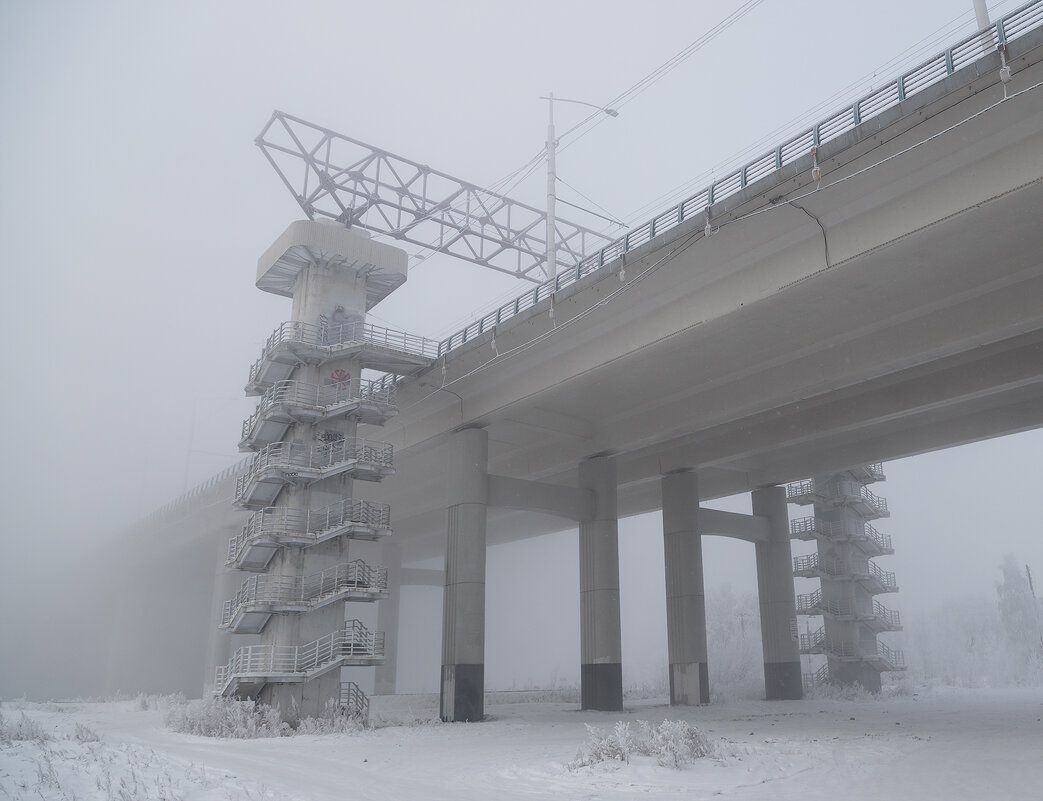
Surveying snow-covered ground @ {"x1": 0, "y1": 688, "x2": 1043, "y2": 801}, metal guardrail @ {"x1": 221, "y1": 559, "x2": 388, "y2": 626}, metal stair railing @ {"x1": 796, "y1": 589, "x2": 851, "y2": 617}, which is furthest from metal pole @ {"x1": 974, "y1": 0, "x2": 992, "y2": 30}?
metal stair railing @ {"x1": 796, "y1": 589, "x2": 851, "y2": 617}

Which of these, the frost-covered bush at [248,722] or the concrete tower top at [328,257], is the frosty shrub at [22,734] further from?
the concrete tower top at [328,257]

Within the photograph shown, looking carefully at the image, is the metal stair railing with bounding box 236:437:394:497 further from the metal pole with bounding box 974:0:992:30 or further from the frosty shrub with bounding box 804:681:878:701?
the frosty shrub with bounding box 804:681:878:701

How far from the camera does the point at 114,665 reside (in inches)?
3755

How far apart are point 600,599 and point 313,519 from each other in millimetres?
15493

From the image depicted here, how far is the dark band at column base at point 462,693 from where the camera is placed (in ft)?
120

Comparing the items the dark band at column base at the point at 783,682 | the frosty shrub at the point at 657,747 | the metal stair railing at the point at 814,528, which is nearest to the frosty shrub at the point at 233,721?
the frosty shrub at the point at 657,747

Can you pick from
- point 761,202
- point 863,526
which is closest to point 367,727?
point 761,202

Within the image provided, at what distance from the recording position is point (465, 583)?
38.2 m

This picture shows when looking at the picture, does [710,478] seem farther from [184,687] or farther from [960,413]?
[184,687]

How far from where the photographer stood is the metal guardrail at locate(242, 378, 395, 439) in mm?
36188

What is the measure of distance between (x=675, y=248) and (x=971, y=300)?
977cm

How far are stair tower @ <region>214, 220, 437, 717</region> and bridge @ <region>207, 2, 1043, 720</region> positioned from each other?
0.25m

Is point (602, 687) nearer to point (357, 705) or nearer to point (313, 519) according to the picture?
point (357, 705)

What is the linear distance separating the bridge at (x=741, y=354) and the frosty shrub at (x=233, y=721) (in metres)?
6.62
